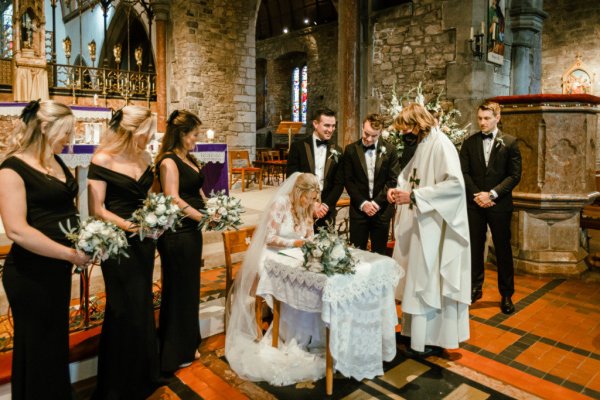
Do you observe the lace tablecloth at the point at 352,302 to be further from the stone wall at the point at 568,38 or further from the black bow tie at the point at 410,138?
the stone wall at the point at 568,38

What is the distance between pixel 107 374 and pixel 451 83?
6781 millimetres

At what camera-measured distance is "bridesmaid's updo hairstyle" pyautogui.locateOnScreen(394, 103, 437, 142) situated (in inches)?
125

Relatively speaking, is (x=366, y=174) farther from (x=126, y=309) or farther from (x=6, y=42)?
(x=6, y=42)

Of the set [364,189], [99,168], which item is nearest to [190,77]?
[364,189]

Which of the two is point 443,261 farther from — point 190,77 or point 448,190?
point 190,77

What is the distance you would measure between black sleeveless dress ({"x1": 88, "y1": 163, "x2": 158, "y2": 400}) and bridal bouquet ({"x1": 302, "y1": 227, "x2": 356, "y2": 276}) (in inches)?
35.5

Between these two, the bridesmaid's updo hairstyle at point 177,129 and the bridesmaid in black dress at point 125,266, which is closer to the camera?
the bridesmaid in black dress at point 125,266

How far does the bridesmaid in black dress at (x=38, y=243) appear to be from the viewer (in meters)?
1.96

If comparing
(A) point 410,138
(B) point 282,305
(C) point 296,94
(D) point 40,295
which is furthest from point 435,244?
(C) point 296,94

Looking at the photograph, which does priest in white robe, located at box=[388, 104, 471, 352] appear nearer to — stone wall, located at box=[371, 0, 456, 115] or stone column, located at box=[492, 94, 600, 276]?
stone column, located at box=[492, 94, 600, 276]

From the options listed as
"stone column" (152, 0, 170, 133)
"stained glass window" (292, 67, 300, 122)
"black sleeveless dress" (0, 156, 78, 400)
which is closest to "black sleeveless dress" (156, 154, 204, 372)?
"black sleeveless dress" (0, 156, 78, 400)

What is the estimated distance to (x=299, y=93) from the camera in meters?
18.9

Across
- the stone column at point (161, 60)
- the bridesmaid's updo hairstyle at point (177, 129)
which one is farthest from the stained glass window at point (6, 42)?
the bridesmaid's updo hairstyle at point (177, 129)

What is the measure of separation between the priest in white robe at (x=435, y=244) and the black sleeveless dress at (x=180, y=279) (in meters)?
1.36
